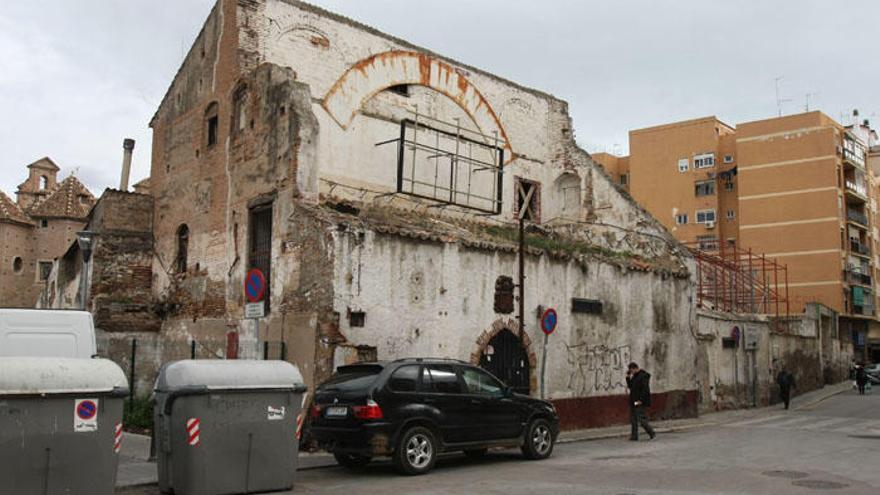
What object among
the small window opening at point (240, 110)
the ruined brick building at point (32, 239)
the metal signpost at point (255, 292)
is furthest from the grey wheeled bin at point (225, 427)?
the ruined brick building at point (32, 239)

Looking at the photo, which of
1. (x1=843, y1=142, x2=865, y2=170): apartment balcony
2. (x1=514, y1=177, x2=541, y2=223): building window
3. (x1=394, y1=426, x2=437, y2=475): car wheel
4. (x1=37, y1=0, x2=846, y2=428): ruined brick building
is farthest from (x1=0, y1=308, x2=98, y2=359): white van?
(x1=843, y1=142, x2=865, y2=170): apartment balcony

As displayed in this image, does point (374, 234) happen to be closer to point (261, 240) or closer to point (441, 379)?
point (261, 240)

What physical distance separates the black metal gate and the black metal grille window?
15.9 feet

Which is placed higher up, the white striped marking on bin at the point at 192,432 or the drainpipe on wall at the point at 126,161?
the drainpipe on wall at the point at 126,161

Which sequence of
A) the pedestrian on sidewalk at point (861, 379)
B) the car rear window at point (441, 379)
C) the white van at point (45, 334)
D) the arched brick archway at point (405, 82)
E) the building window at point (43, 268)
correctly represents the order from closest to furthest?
the white van at point (45, 334), the car rear window at point (441, 379), the arched brick archway at point (405, 82), the pedestrian on sidewalk at point (861, 379), the building window at point (43, 268)

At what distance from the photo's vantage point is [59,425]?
27.4 feet

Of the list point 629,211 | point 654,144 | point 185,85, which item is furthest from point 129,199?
point 654,144

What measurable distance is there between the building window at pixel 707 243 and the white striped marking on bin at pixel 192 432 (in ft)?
164

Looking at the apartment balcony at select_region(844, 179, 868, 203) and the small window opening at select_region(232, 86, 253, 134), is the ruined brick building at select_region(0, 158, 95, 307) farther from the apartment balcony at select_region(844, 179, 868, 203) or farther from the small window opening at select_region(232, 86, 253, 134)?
the apartment balcony at select_region(844, 179, 868, 203)

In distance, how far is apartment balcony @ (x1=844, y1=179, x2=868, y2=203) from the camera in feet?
178

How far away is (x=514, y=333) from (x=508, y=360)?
2.00 feet

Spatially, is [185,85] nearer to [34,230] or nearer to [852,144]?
[34,230]

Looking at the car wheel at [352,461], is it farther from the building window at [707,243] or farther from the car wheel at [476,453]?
the building window at [707,243]

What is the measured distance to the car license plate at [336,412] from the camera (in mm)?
11562
